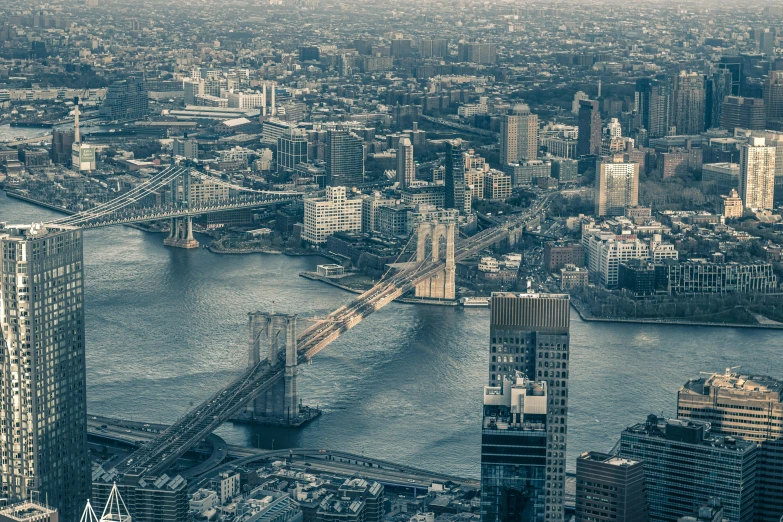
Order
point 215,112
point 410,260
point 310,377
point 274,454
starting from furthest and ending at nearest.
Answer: point 215,112
point 410,260
point 310,377
point 274,454

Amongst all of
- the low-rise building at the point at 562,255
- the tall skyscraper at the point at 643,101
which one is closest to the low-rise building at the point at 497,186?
the low-rise building at the point at 562,255

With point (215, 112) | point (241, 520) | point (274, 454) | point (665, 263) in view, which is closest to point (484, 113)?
point (215, 112)

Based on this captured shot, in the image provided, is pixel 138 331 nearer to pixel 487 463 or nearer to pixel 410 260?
pixel 410 260

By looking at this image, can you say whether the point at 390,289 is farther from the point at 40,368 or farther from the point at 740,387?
the point at 40,368

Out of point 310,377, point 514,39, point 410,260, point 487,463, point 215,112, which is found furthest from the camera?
point 514,39

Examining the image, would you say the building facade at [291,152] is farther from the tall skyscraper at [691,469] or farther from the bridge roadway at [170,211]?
the tall skyscraper at [691,469]

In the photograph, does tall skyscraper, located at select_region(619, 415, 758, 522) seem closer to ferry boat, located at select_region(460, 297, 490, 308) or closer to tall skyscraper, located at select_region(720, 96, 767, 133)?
ferry boat, located at select_region(460, 297, 490, 308)
